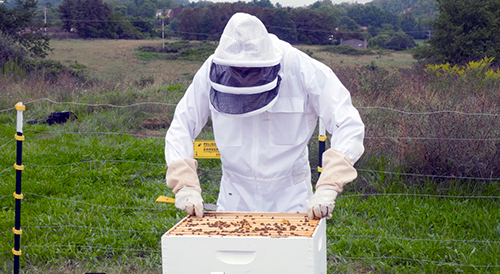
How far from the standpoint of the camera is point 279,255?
1.68 metres

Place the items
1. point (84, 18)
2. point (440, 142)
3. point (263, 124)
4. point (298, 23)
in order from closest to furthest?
point (263, 124) → point (440, 142) → point (84, 18) → point (298, 23)

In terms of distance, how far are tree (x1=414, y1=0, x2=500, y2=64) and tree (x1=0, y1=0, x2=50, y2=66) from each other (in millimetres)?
12789

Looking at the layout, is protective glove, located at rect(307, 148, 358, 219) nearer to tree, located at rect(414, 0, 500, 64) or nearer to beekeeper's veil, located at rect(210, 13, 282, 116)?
beekeeper's veil, located at rect(210, 13, 282, 116)

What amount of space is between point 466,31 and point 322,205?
14.2 meters

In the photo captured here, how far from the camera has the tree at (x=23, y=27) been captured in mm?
15531

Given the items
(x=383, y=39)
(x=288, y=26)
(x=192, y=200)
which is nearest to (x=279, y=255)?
(x=192, y=200)

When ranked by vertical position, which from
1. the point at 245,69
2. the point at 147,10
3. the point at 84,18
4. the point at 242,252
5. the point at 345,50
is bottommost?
the point at 242,252

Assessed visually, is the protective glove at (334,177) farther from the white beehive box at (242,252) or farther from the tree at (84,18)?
the tree at (84,18)

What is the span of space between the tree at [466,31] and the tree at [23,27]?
504 inches

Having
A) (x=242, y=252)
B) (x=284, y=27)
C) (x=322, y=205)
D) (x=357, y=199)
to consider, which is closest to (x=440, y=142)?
(x=357, y=199)

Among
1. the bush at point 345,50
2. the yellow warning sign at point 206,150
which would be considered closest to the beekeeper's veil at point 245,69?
the yellow warning sign at point 206,150

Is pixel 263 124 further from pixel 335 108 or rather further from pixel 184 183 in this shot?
Result: pixel 184 183

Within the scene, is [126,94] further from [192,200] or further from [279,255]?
[279,255]

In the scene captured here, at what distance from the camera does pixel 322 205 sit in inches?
79.7
